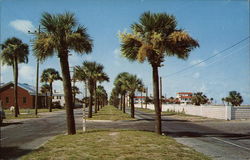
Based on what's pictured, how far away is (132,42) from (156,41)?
1.46m

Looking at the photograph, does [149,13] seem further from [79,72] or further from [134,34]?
[79,72]

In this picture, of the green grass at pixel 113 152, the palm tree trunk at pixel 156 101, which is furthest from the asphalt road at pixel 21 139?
the palm tree trunk at pixel 156 101

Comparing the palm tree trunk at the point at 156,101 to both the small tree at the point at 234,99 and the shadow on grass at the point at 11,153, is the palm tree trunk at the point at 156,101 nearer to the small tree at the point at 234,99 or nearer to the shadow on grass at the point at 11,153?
the shadow on grass at the point at 11,153

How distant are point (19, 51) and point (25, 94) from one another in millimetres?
40115

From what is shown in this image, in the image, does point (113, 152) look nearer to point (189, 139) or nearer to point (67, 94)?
point (67, 94)

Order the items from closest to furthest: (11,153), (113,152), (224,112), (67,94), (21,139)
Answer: (113,152) < (11,153) < (21,139) < (67,94) < (224,112)

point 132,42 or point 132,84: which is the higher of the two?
point 132,42

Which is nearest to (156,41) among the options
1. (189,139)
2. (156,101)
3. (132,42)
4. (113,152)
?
(132,42)

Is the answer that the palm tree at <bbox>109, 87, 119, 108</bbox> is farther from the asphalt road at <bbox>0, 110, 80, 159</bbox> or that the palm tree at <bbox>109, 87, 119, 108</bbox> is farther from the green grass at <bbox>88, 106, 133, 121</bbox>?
the asphalt road at <bbox>0, 110, 80, 159</bbox>

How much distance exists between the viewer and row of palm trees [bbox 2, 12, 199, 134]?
12672 millimetres

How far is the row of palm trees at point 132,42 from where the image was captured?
41.6 ft

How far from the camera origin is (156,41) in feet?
43.3

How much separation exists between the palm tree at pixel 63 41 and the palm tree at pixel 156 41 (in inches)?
93.1

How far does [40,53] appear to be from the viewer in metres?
12.9
